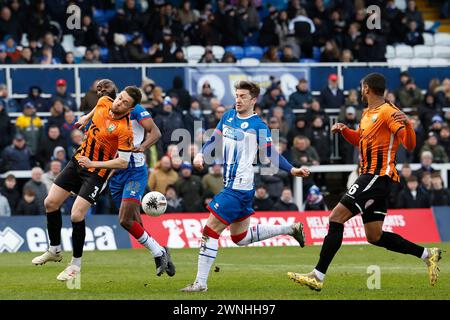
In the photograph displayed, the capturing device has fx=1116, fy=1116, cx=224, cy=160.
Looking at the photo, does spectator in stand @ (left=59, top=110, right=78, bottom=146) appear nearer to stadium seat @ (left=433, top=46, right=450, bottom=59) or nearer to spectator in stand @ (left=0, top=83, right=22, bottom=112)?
spectator in stand @ (left=0, top=83, right=22, bottom=112)

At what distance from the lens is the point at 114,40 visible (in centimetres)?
2781

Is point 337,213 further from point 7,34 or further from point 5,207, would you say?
point 7,34

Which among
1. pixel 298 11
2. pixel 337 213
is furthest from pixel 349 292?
pixel 298 11

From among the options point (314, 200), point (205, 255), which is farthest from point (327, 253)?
point (314, 200)

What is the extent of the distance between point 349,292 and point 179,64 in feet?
48.2

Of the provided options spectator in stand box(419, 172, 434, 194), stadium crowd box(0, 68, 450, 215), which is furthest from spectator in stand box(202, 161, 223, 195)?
spectator in stand box(419, 172, 434, 194)

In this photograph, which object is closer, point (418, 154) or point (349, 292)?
point (349, 292)

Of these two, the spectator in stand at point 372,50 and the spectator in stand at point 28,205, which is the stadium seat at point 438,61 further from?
the spectator in stand at point 28,205

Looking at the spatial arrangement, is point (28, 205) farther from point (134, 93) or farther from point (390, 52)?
point (390, 52)

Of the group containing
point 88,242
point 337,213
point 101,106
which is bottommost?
point 88,242

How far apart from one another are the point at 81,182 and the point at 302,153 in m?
11.6

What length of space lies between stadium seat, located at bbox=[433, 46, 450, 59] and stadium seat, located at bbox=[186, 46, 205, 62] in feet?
23.0

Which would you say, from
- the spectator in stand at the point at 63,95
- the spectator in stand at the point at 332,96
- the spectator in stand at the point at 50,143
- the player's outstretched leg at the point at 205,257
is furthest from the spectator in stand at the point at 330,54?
the player's outstretched leg at the point at 205,257
